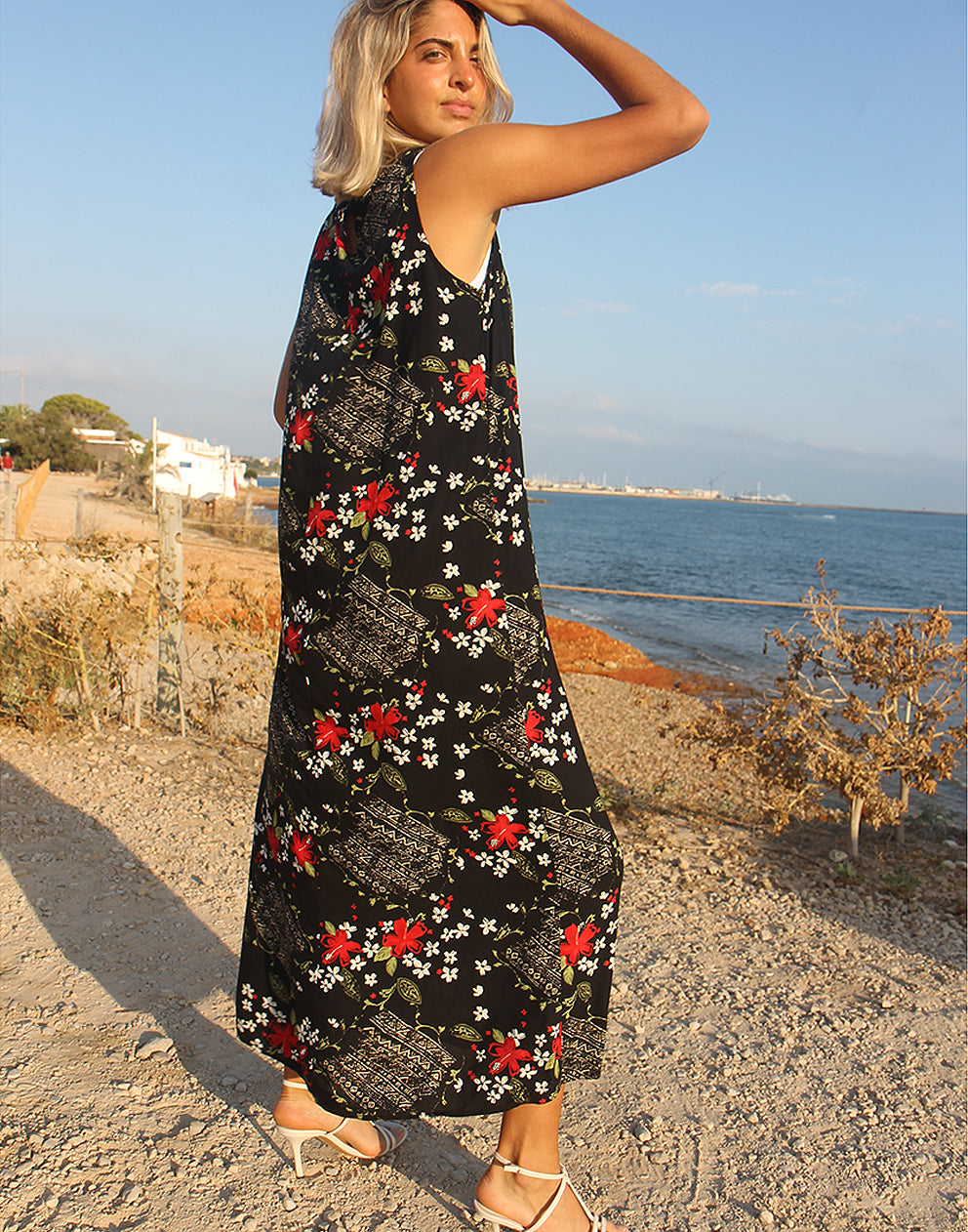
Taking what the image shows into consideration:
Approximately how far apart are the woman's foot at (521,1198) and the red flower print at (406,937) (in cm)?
44

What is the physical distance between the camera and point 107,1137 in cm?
186

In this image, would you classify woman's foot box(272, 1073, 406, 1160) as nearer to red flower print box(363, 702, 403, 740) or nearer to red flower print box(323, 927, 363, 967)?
red flower print box(323, 927, 363, 967)

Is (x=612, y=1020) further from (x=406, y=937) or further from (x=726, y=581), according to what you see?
(x=726, y=581)

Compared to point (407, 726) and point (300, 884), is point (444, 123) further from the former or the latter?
point (300, 884)

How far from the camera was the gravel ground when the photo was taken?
1.76 m

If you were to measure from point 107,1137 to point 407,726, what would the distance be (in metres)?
1.18

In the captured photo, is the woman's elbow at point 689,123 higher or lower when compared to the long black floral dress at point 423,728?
higher

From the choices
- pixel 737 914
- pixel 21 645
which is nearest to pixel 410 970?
pixel 737 914

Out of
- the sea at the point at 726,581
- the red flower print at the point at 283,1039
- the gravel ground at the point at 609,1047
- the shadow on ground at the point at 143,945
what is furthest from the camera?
the sea at the point at 726,581

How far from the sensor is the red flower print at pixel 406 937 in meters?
1.50

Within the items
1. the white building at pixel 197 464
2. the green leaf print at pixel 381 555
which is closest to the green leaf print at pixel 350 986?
the green leaf print at pixel 381 555

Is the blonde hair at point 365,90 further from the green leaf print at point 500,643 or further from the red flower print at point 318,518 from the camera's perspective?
the green leaf print at point 500,643

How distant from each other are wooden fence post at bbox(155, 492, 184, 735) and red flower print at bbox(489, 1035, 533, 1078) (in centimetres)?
376

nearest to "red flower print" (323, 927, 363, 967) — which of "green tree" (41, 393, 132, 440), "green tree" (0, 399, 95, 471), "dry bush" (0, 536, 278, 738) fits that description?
"dry bush" (0, 536, 278, 738)
